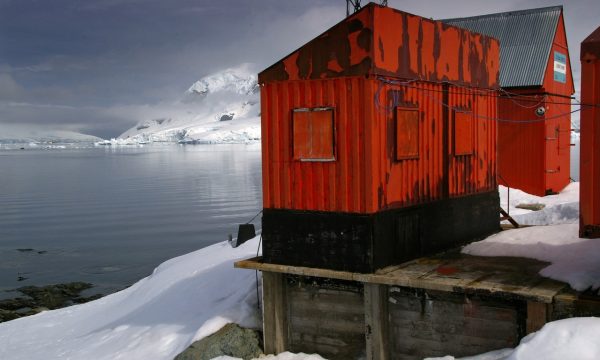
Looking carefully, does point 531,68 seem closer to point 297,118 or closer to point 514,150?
point 514,150

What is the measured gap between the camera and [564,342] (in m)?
7.36

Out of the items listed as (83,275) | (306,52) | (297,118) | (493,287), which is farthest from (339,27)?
(83,275)

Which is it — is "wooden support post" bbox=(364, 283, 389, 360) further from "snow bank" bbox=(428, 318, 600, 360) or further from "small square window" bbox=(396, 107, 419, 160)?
"snow bank" bbox=(428, 318, 600, 360)

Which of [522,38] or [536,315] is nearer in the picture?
[536,315]

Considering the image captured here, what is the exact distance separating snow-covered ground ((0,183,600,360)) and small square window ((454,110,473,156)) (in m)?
2.06

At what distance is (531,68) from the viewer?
81.9 ft

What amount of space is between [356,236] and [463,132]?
4420 millimetres

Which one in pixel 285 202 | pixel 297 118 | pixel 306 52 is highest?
pixel 306 52

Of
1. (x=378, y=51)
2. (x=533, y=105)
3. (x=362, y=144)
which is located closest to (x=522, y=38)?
(x=533, y=105)

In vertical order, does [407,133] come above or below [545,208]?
above

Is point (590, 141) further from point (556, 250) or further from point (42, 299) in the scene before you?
point (42, 299)

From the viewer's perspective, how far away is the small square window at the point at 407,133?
11250mm

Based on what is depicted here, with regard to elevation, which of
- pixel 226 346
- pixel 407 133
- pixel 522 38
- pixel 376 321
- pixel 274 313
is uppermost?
pixel 522 38

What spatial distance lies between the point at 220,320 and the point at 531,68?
725 inches
